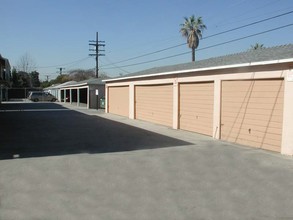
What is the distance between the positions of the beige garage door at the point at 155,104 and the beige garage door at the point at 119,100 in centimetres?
248

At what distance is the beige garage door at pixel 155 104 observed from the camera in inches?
784

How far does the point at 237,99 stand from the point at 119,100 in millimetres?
17003

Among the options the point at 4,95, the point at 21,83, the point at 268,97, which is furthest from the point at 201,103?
the point at 21,83

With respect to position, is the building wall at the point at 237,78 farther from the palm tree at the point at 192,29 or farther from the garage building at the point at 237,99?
the palm tree at the point at 192,29

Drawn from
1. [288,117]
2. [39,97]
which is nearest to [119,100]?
[288,117]

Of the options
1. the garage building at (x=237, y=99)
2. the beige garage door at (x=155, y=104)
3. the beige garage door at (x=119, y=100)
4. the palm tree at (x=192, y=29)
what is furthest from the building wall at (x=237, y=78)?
the palm tree at (x=192, y=29)

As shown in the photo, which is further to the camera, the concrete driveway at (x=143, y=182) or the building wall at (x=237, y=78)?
the building wall at (x=237, y=78)

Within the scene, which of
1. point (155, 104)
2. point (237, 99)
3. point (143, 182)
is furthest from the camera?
point (155, 104)

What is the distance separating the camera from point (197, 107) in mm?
16703

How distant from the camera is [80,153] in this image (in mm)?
11141

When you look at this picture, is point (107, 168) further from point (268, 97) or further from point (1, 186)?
point (268, 97)

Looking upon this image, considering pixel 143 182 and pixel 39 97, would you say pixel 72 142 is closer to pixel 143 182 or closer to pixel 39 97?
pixel 143 182

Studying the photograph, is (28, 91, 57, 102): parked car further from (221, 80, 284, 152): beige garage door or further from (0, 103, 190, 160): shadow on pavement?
(221, 80, 284, 152): beige garage door

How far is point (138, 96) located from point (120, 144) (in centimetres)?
1226
